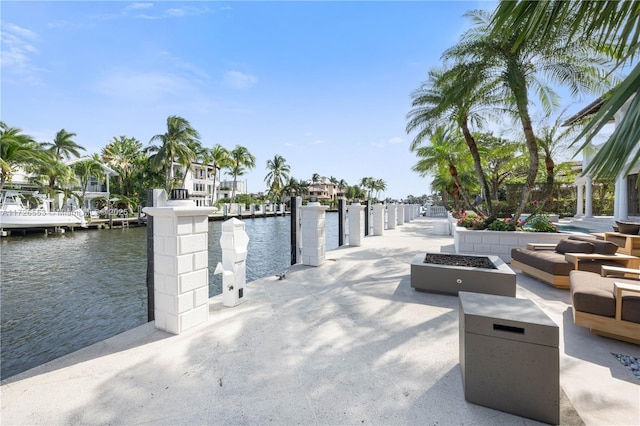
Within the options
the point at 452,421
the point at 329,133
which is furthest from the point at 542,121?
the point at 452,421

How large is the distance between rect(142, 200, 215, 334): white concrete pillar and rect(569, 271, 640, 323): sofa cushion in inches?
181

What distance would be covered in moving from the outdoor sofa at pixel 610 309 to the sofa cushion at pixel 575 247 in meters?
2.05

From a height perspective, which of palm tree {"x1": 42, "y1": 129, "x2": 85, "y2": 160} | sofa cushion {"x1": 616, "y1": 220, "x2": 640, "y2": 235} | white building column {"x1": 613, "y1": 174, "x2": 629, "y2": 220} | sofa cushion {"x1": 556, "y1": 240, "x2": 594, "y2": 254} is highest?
palm tree {"x1": 42, "y1": 129, "x2": 85, "y2": 160}

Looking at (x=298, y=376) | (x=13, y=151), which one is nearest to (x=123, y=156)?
(x=13, y=151)

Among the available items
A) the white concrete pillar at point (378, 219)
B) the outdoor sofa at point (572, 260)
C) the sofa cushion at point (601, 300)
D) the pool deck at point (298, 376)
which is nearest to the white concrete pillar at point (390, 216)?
the white concrete pillar at point (378, 219)

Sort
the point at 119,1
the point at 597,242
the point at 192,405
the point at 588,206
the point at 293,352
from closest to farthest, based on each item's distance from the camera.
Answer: the point at 192,405
the point at 293,352
the point at 597,242
the point at 119,1
the point at 588,206

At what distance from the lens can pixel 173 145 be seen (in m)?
31.1

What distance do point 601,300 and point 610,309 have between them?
0.37 ft

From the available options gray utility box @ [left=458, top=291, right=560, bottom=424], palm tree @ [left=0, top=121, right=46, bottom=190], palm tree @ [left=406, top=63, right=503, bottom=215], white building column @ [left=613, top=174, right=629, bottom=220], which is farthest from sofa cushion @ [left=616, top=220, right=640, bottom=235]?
palm tree @ [left=0, top=121, right=46, bottom=190]

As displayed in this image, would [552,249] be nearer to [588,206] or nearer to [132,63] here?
[132,63]

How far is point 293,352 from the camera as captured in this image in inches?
116

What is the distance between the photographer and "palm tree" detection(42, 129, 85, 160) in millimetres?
30984

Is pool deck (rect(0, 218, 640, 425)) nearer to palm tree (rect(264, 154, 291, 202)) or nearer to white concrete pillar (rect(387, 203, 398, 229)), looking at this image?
white concrete pillar (rect(387, 203, 398, 229))

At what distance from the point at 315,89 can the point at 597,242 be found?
36.9 feet
